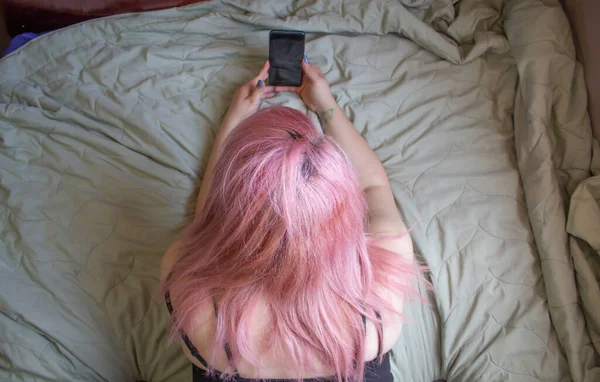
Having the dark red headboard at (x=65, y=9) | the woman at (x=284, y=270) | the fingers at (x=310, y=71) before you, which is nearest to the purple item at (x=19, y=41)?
the dark red headboard at (x=65, y=9)

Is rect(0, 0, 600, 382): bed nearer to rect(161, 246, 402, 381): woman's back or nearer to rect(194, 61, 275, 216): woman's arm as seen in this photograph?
rect(194, 61, 275, 216): woman's arm

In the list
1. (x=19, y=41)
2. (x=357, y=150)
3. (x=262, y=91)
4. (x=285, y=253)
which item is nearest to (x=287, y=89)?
(x=262, y=91)

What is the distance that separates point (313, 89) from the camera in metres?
1.03

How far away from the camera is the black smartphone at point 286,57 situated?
1.05 metres

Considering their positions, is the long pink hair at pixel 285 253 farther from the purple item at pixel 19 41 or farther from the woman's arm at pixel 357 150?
the purple item at pixel 19 41

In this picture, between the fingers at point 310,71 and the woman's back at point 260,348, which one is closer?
the woman's back at point 260,348

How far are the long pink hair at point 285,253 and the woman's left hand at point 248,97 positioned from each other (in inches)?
15.2

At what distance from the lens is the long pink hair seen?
1.77 ft

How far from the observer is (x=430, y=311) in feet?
2.75

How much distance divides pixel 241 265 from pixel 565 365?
0.61m

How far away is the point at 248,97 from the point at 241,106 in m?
0.03

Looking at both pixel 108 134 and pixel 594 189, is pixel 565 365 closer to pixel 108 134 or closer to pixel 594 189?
pixel 594 189

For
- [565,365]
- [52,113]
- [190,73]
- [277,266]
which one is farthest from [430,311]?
[52,113]

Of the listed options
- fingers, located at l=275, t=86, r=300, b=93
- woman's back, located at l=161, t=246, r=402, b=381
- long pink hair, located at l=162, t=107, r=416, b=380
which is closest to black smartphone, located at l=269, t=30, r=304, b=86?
fingers, located at l=275, t=86, r=300, b=93
